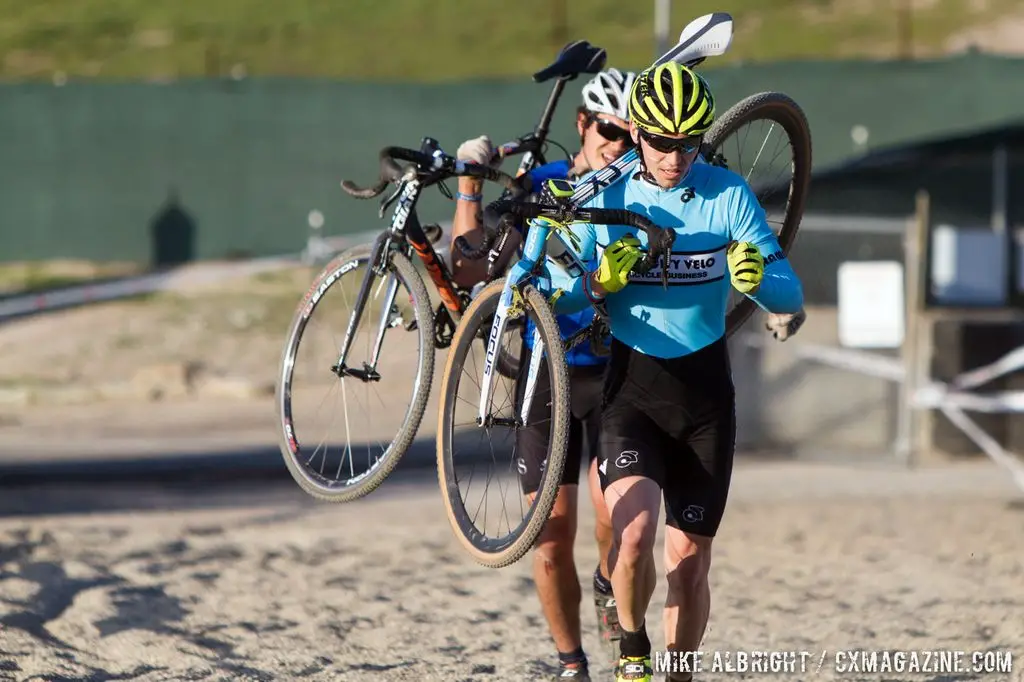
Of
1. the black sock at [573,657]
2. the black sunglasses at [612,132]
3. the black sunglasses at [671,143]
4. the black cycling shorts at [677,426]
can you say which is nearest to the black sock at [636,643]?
the black cycling shorts at [677,426]

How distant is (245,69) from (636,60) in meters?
9.79

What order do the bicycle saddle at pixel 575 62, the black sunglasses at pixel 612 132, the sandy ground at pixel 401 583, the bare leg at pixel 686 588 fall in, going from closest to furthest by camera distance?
the bare leg at pixel 686 588, the black sunglasses at pixel 612 132, the bicycle saddle at pixel 575 62, the sandy ground at pixel 401 583

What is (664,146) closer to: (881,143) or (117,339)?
(881,143)

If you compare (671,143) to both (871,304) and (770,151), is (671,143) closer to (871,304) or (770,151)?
(770,151)

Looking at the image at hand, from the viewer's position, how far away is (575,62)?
6453mm

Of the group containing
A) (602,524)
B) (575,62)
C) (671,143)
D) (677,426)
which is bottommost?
(602,524)

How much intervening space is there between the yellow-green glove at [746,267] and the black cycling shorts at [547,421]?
77 cm

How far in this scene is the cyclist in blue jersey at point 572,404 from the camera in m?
5.88

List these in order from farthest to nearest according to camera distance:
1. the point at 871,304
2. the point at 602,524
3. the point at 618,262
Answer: the point at 871,304 < the point at 602,524 < the point at 618,262

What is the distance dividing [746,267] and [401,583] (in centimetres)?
453

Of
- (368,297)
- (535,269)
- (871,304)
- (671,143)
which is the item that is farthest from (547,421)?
(871,304)

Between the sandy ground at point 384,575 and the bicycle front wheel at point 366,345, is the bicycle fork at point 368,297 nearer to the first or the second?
the bicycle front wheel at point 366,345

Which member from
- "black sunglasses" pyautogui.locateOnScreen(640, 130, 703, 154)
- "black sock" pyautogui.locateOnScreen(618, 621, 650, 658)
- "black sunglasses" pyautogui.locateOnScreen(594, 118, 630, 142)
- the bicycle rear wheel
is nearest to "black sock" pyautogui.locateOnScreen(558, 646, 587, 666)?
"black sock" pyautogui.locateOnScreen(618, 621, 650, 658)

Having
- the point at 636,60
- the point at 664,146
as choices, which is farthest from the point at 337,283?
the point at 636,60
